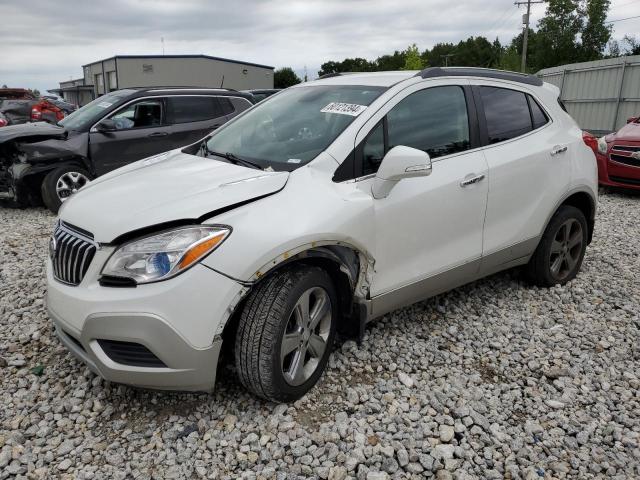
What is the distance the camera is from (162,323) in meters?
2.38

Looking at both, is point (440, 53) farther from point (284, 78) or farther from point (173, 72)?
point (173, 72)

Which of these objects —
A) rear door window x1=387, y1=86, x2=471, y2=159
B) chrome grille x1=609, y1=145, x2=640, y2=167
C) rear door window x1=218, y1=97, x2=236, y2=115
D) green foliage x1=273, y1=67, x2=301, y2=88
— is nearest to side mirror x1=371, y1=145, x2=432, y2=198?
rear door window x1=387, y1=86, x2=471, y2=159

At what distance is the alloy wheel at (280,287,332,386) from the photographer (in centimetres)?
275

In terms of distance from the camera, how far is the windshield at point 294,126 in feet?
10.2

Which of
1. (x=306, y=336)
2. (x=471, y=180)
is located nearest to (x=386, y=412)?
(x=306, y=336)

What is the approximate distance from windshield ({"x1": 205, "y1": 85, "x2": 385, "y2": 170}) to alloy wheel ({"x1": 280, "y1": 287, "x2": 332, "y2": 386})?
76 centimetres

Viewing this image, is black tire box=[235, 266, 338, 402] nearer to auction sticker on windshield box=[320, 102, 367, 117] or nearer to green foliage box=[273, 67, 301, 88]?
auction sticker on windshield box=[320, 102, 367, 117]

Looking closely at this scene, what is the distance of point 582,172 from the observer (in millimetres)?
4352

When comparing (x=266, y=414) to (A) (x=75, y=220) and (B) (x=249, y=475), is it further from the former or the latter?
(A) (x=75, y=220)

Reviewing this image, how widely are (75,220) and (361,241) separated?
4.95 feet

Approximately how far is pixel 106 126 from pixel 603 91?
14.4 m

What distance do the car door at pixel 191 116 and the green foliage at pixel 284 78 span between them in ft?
177

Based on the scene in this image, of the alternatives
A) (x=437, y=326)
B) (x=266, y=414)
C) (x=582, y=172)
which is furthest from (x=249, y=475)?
(x=582, y=172)

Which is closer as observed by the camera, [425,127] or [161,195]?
[161,195]
